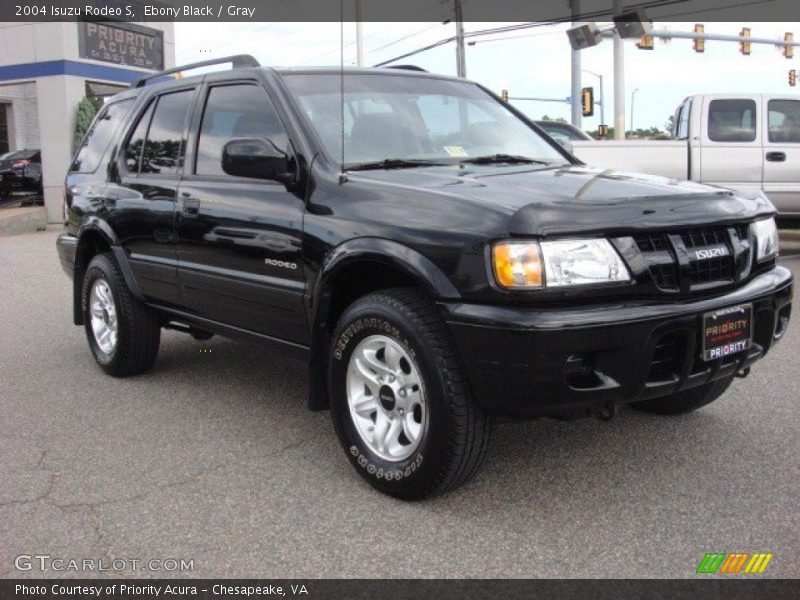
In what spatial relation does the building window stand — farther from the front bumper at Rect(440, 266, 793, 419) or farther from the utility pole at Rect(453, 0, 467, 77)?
the front bumper at Rect(440, 266, 793, 419)

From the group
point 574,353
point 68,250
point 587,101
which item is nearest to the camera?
point 574,353

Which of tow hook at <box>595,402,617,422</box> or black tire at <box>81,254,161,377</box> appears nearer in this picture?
tow hook at <box>595,402,617,422</box>

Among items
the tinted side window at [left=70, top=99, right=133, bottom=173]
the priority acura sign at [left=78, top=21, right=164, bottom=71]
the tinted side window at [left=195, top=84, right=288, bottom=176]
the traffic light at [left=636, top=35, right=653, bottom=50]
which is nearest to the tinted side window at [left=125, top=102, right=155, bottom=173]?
the tinted side window at [left=70, top=99, right=133, bottom=173]

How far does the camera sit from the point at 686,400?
4414 mm

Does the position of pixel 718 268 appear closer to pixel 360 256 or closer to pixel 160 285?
pixel 360 256

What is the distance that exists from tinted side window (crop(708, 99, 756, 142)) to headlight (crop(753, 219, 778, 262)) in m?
7.87

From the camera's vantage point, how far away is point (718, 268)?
11.2 ft

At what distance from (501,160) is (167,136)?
81.6 inches

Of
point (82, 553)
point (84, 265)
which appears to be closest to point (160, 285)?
point (84, 265)

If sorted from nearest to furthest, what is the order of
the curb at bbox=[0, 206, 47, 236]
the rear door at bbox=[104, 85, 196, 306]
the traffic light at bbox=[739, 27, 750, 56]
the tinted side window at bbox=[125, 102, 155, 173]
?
the rear door at bbox=[104, 85, 196, 306]
the tinted side window at bbox=[125, 102, 155, 173]
the curb at bbox=[0, 206, 47, 236]
the traffic light at bbox=[739, 27, 750, 56]

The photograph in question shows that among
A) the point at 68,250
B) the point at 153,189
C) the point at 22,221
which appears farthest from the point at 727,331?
the point at 22,221

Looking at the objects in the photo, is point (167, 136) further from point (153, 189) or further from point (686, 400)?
point (686, 400)

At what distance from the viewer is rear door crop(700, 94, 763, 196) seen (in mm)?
11102

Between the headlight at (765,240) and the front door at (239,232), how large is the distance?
2027mm
